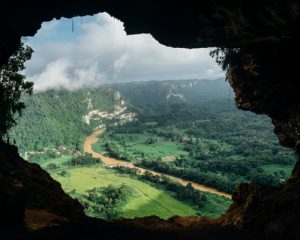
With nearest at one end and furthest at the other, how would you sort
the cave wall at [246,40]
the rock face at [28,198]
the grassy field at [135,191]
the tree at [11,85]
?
the rock face at [28,198], the cave wall at [246,40], the tree at [11,85], the grassy field at [135,191]

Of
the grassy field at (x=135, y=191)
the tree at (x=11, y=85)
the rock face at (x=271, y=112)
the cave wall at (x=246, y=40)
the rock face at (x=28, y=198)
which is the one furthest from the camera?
the grassy field at (x=135, y=191)

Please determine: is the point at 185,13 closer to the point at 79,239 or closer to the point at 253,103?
the point at 253,103

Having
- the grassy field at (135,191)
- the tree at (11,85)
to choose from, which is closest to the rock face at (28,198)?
the tree at (11,85)

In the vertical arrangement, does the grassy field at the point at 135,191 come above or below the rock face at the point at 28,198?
below

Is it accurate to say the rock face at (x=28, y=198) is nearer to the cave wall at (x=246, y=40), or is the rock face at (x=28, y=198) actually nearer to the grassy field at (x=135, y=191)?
the cave wall at (x=246, y=40)

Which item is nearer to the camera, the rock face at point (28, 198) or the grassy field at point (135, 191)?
the rock face at point (28, 198)

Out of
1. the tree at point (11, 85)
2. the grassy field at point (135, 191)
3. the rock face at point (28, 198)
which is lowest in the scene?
the grassy field at point (135, 191)

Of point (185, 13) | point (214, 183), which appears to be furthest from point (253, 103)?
point (214, 183)
